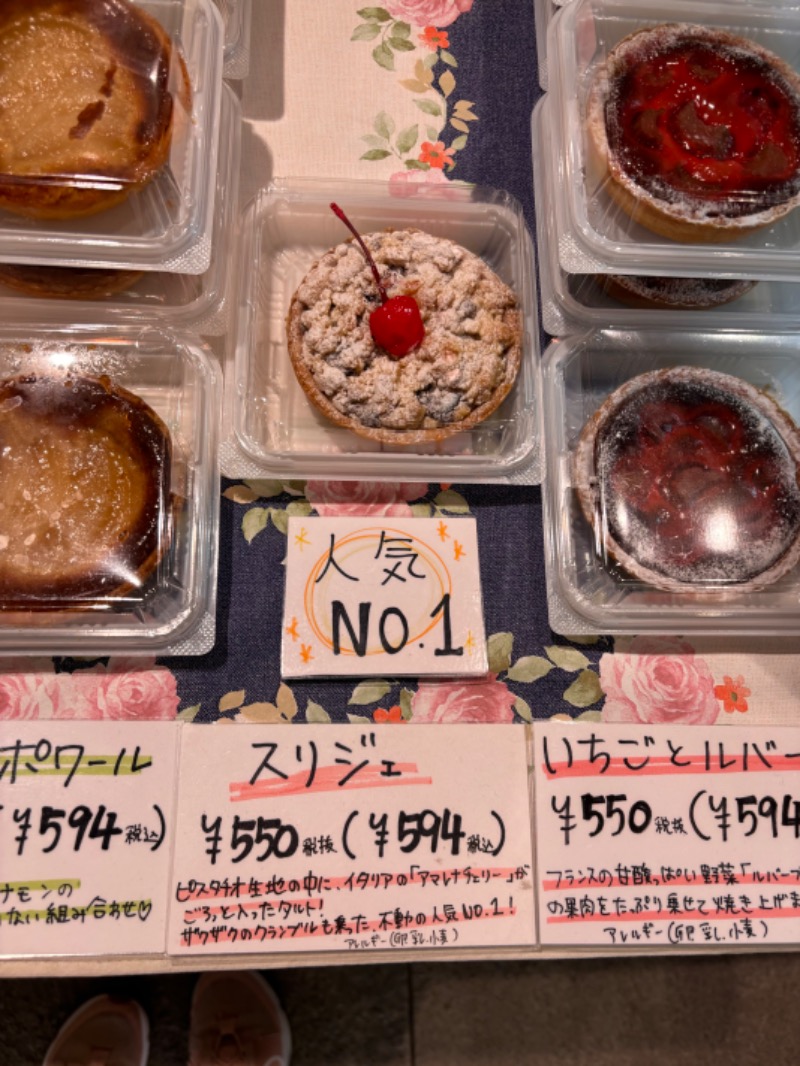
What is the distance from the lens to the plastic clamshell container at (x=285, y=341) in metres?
1.54

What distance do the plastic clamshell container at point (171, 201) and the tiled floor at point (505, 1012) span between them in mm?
1990

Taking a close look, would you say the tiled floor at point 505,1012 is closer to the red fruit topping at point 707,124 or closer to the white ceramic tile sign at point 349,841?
the white ceramic tile sign at point 349,841

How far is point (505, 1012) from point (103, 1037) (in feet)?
3.79

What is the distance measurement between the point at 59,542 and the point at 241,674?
410 mm

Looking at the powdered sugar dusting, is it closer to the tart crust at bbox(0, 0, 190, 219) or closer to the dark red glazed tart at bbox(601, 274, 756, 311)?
the dark red glazed tart at bbox(601, 274, 756, 311)

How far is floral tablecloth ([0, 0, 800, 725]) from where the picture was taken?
1.45m

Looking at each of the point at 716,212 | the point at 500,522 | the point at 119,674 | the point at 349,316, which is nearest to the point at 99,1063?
the point at 119,674

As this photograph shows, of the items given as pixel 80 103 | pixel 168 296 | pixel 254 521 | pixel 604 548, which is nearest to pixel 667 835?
pixel 604 548

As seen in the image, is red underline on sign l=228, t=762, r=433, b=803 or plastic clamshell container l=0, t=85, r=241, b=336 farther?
plastic clamshell container l=0, t=85, r=241, b=336

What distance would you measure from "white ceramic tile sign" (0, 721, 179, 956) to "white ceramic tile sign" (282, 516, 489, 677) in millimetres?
306

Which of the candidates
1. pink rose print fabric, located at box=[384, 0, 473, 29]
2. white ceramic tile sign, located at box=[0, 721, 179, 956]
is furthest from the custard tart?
pink rose print fabric, located at box=[384, 0, 473, 29]

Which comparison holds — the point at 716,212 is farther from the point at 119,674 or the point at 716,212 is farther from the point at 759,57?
the point at 119,674

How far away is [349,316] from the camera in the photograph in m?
1.53

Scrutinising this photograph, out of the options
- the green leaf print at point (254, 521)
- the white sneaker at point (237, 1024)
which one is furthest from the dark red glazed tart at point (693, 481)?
the white sneaker at point (237, 1024)
